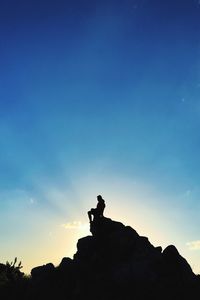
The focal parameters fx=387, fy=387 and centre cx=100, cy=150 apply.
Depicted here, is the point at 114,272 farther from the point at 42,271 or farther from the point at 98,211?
the point at 42,271

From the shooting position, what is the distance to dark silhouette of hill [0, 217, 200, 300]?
99.5 ft

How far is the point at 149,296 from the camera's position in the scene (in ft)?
96.0

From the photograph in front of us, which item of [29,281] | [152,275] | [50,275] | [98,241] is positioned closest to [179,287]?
[152,275]

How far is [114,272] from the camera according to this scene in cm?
3231

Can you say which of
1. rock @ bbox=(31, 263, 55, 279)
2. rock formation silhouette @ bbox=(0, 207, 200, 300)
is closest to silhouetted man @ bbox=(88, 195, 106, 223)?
rock formation silhouette @ bbox=(0, 207, 200, 300)

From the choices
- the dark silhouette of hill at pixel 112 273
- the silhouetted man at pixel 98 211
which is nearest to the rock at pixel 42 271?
the dark silhouette of hill at pixel 112 273

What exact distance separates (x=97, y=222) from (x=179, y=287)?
8.98 m

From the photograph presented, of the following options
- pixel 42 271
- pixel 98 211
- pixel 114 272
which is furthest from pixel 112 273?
pixel 42 271

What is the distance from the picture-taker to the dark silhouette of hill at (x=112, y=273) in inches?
1194

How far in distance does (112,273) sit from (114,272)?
0.63 ft

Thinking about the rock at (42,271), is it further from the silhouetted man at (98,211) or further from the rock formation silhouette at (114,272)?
the silhouetted man at (98,211)

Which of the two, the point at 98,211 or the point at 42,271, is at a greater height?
the point at 98,211

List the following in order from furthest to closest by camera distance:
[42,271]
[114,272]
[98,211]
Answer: [42,271], [98,211], [114,272]

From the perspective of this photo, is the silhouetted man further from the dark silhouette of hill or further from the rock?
the rock
